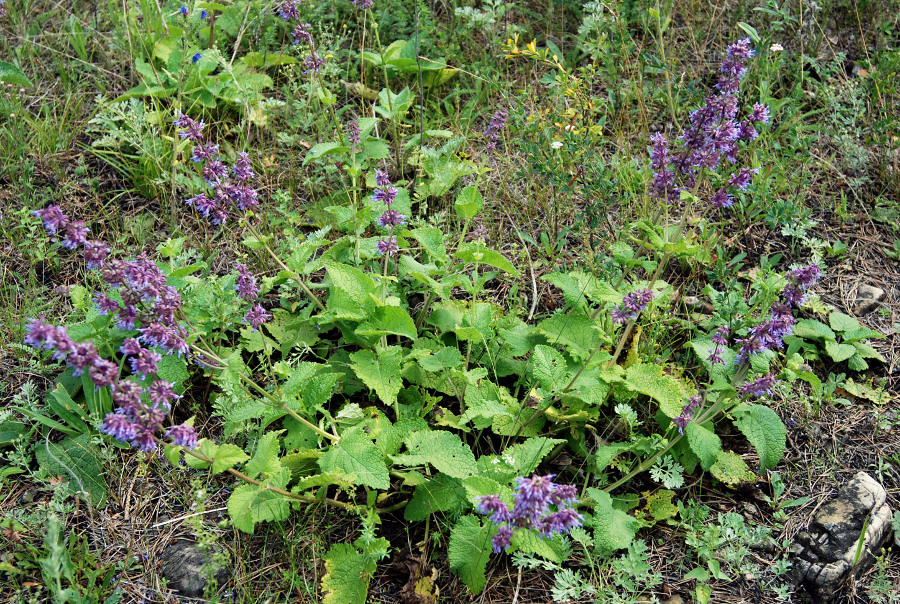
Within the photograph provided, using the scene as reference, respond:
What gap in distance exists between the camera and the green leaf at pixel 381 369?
2.86m

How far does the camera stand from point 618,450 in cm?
280

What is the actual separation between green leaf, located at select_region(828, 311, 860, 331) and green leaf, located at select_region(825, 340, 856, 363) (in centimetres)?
10

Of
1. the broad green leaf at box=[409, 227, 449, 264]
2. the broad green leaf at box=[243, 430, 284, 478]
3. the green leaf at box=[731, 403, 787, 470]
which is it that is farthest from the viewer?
the broad green leaf at box=[409, 227, 449, 264]

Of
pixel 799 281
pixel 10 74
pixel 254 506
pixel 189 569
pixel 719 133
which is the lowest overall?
pixel 189 569

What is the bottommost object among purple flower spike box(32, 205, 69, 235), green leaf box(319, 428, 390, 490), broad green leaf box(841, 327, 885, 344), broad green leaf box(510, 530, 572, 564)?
broad green leaf box(510, 530, 572, 564)

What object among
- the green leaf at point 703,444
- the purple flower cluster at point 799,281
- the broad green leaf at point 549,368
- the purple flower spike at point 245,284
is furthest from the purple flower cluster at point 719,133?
the purple flower spike at point 245,284

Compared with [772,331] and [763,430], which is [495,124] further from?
[763,430]

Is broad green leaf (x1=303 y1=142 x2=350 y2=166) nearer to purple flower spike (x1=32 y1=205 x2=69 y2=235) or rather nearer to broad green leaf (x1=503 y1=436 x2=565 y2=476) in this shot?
purple flower spike (x1=32 y1=205 x2=69 y2=235)

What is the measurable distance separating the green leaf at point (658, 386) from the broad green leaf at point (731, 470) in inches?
11.1

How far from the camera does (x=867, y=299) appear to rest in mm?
3641

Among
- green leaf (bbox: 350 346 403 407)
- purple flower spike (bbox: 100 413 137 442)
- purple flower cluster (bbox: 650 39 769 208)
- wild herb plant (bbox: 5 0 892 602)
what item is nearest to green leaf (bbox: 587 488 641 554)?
wild herb plant (bbox: 5 0 892 602)

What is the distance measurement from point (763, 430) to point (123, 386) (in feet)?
7.88

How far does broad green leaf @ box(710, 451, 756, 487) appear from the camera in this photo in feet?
9.35

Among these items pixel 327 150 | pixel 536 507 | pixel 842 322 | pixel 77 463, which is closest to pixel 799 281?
pixel 842 322
